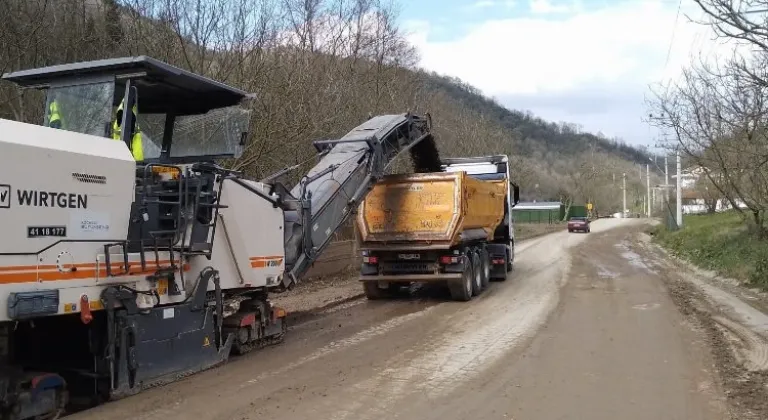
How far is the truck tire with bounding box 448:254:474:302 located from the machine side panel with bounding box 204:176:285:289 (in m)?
5.82

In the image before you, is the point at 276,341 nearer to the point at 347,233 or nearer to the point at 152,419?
the point at 152,419

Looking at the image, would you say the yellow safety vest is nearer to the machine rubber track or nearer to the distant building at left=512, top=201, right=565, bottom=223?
the machine rubber track

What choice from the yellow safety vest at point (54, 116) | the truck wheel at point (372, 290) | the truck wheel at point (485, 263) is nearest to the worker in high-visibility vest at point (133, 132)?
the yellow safety vest at point (54, 116)

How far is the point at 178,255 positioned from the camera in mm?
7055

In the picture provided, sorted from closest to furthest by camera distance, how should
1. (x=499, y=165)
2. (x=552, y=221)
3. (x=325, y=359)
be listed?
(x=325, y=359)
(x=499, y=165)
(x=552, y=221)

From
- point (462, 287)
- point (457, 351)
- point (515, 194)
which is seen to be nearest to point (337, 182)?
point (457, 351)

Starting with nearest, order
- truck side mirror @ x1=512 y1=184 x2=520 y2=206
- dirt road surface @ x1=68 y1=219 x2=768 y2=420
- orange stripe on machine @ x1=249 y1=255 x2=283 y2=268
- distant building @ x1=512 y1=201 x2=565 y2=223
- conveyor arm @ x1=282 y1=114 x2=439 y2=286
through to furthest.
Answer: dirt road surface @ x1=68 y1=219 x2=768 y2=420 → orange stripe on machine @ x1=249 y1=255 x2=283 y2=268 → conveyor arm @ x1=282 y1=114 x2=439 y2=286 → truck side mirror @ x1=512 y1=184 x2=520 y2=206 → distant building @ x1=512 y1=201 x2=565 y2=223

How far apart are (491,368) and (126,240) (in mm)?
4448

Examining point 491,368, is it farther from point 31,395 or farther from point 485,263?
point 485,263

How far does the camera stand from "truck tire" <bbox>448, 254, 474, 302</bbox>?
552 inches

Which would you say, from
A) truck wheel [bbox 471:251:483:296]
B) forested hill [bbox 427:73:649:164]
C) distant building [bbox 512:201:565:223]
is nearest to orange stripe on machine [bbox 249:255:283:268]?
truck wheel [bbox 471:251:483:296]

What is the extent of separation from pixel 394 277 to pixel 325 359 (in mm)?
5693

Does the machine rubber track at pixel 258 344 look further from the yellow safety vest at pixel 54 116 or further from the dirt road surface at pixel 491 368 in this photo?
the yellow safety vest at pixel 54 116

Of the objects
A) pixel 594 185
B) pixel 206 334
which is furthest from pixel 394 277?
pixel 594 185
